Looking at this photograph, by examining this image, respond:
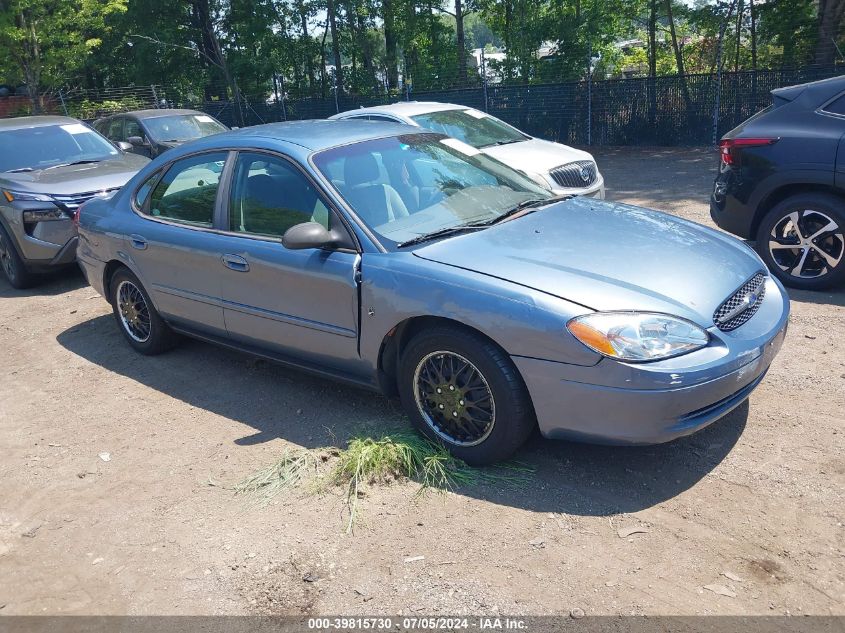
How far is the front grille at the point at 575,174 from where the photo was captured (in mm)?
8641

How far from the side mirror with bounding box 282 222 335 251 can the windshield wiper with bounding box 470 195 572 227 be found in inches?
33.9

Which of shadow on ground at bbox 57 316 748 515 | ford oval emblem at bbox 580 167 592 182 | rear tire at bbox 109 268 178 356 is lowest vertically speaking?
shadow on ground at bbox 57 316 748 515

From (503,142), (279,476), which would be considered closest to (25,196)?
(503,142)

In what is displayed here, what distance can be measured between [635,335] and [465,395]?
90 centimetres

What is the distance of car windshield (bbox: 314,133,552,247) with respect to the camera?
436cm

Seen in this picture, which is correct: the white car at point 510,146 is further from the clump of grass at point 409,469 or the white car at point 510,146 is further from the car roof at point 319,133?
the clump of grass at point 409,469

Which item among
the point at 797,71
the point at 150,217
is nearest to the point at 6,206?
the point at 150,217

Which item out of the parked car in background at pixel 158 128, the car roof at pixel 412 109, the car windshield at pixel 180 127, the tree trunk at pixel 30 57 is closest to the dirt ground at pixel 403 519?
the car roof at pixel 412 109

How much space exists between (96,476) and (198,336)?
1368 millimetres

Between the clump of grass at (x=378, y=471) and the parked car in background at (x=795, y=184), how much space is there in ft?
12.2

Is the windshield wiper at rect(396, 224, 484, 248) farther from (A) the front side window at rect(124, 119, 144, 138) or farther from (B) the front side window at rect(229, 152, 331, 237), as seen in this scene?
(A) the front side window at rect(124, 119, 144, 138)

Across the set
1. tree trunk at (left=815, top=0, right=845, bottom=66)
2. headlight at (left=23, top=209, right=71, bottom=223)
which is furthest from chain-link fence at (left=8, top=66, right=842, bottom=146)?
headlight at (left=23, top=209, right=71, bottom=223)

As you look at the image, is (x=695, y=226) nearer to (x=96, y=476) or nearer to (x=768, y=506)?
(x=768, y=506)

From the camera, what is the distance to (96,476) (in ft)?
14.2
